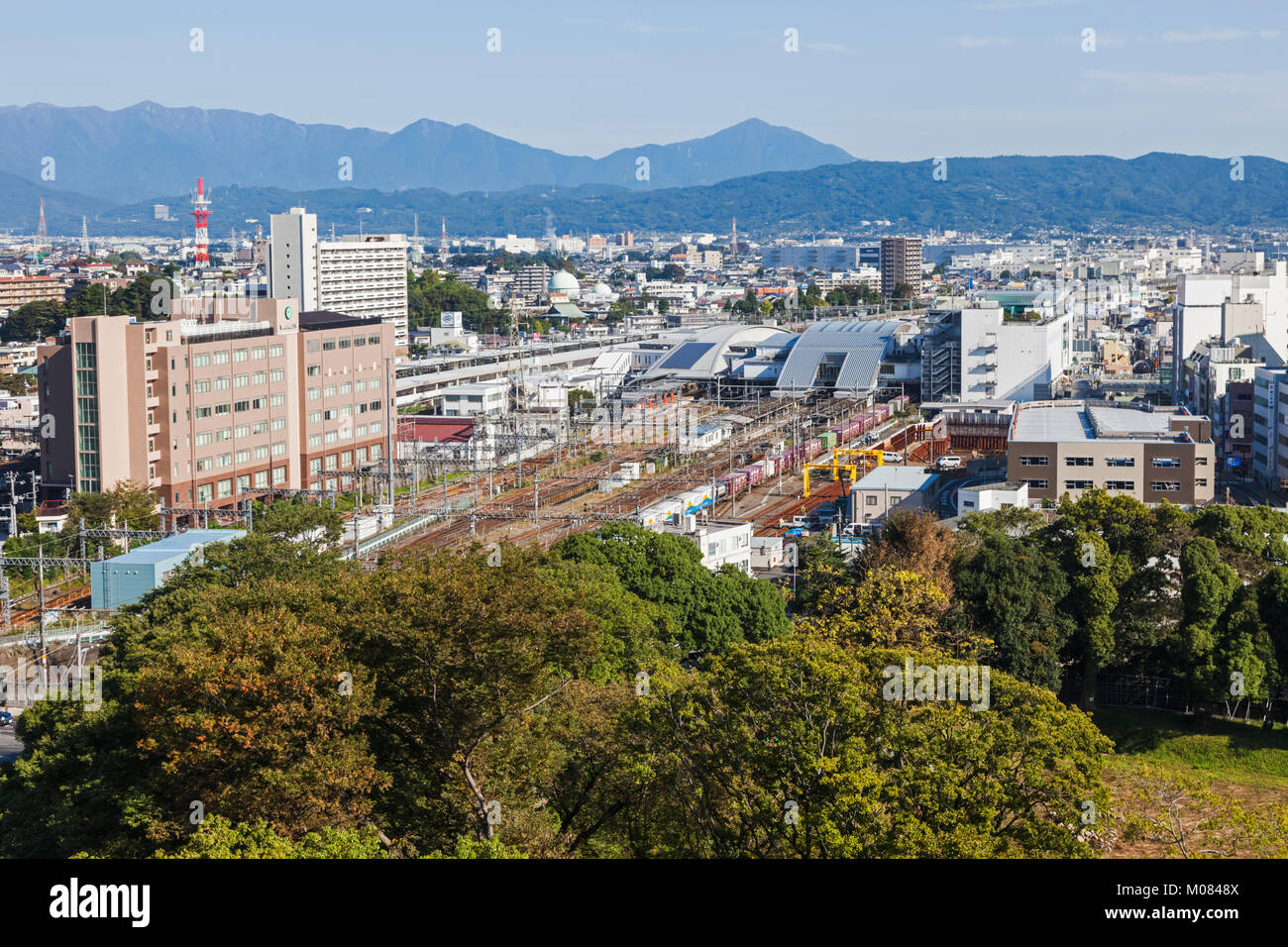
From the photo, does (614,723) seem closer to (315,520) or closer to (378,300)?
→ (315,520)

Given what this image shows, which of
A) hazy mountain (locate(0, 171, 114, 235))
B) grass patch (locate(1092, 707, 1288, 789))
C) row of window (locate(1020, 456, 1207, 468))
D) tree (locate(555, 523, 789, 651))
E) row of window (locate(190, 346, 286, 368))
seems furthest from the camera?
hazy mountain (locate(0, 171, 114, 235))

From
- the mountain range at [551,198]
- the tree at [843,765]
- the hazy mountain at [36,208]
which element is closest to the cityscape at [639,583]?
the tree at [843,765]

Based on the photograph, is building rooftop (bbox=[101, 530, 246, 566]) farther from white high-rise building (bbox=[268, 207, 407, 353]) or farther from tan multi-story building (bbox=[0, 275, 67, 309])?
tan multi-story building (bbox=[0, 275, 67, 309])

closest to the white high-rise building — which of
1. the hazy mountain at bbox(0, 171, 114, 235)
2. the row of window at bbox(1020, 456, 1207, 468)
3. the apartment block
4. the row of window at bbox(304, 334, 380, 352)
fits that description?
the row of window at bbox(304, 334, 380, 352)

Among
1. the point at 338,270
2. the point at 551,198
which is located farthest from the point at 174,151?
the point at 338,270

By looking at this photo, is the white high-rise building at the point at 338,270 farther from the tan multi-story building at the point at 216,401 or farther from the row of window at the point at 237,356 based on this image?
the row of window at the point at 237,356
